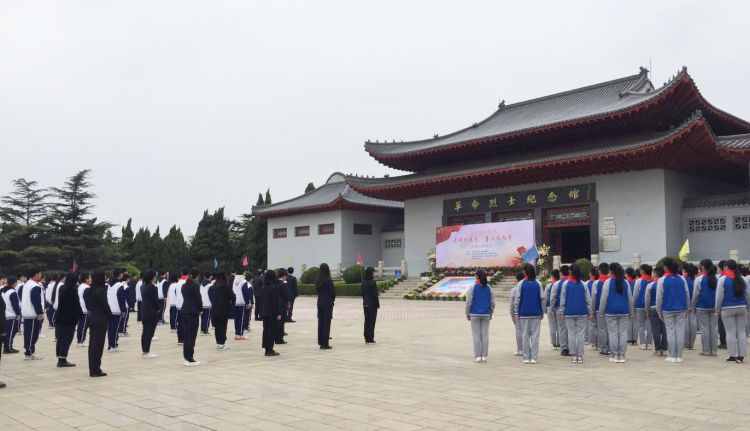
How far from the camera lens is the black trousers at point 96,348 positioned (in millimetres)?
7910

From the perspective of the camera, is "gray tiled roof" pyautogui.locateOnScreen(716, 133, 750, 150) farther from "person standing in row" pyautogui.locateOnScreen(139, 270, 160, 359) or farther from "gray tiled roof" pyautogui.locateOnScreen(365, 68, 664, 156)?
"person standing in row" pyautogui.locateOnScreen(139, 270, 160, 359)

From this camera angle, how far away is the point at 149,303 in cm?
991

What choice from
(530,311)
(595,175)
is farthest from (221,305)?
(595,175)

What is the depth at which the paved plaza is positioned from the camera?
536cm

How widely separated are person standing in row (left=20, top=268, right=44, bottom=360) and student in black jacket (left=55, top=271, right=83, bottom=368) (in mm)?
1310

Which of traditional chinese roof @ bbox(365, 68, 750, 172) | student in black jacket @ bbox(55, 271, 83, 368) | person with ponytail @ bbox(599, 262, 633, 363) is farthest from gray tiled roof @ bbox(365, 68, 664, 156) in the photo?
student in black jacket @ bbox(55, 271, 83, 368)

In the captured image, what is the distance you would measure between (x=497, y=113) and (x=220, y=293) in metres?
25.5

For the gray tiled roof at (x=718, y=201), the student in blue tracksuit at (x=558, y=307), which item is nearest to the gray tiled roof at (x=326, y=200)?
the gray tiled roof at (x=718, y=201)

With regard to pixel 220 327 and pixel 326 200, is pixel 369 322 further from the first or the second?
pixel 326 200

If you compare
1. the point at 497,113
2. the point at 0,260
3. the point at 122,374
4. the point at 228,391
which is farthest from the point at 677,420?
the point at 0,260

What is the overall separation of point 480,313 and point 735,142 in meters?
17.1

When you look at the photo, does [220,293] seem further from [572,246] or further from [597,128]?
[572,246]

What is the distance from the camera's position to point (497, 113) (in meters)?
33.1

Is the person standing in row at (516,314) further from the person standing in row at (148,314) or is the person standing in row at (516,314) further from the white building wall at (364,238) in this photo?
the white building wall at (364,238)
